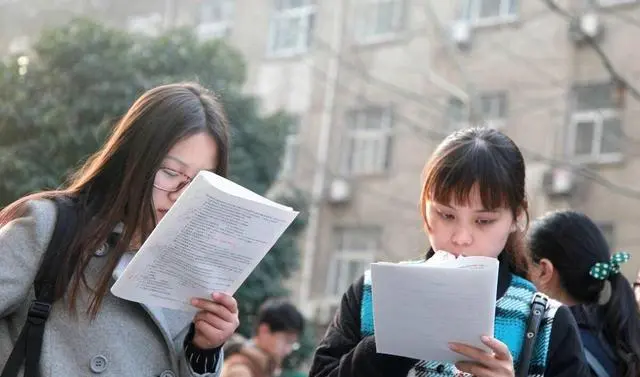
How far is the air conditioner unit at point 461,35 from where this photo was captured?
625 inches

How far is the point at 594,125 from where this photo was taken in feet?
48.2

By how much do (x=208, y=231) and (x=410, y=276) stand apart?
0.48m

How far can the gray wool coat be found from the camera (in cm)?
257

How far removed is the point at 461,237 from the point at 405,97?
45.0 feet

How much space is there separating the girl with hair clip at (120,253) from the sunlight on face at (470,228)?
53 cm

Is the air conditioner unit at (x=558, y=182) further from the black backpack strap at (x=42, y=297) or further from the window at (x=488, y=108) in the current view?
the black backpack strap at (x=42, y=297)

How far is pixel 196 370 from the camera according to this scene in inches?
110

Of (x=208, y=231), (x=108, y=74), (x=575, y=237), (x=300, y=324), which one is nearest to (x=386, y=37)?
(x=108, y=74)

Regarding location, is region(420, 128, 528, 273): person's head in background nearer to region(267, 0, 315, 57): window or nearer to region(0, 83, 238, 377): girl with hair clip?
region(0, 83, 238, 377): girl with hair clip

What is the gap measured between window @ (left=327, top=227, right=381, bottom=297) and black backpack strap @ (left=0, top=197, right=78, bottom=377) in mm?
14270

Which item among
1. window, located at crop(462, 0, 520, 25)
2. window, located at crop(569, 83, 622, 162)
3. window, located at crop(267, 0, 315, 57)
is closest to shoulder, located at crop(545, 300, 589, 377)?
window, located at crop(569, 83, 622, 162)

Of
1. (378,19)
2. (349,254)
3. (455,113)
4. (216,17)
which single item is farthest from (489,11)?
(216,17)

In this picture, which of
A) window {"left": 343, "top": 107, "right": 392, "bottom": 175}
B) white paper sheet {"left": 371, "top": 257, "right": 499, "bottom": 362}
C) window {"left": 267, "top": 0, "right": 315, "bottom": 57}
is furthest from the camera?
window {"left": 267, "top": 0, "right": 315, "bottom": 57}

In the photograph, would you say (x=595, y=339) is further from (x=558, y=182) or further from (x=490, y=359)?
(x=558, y=182)
